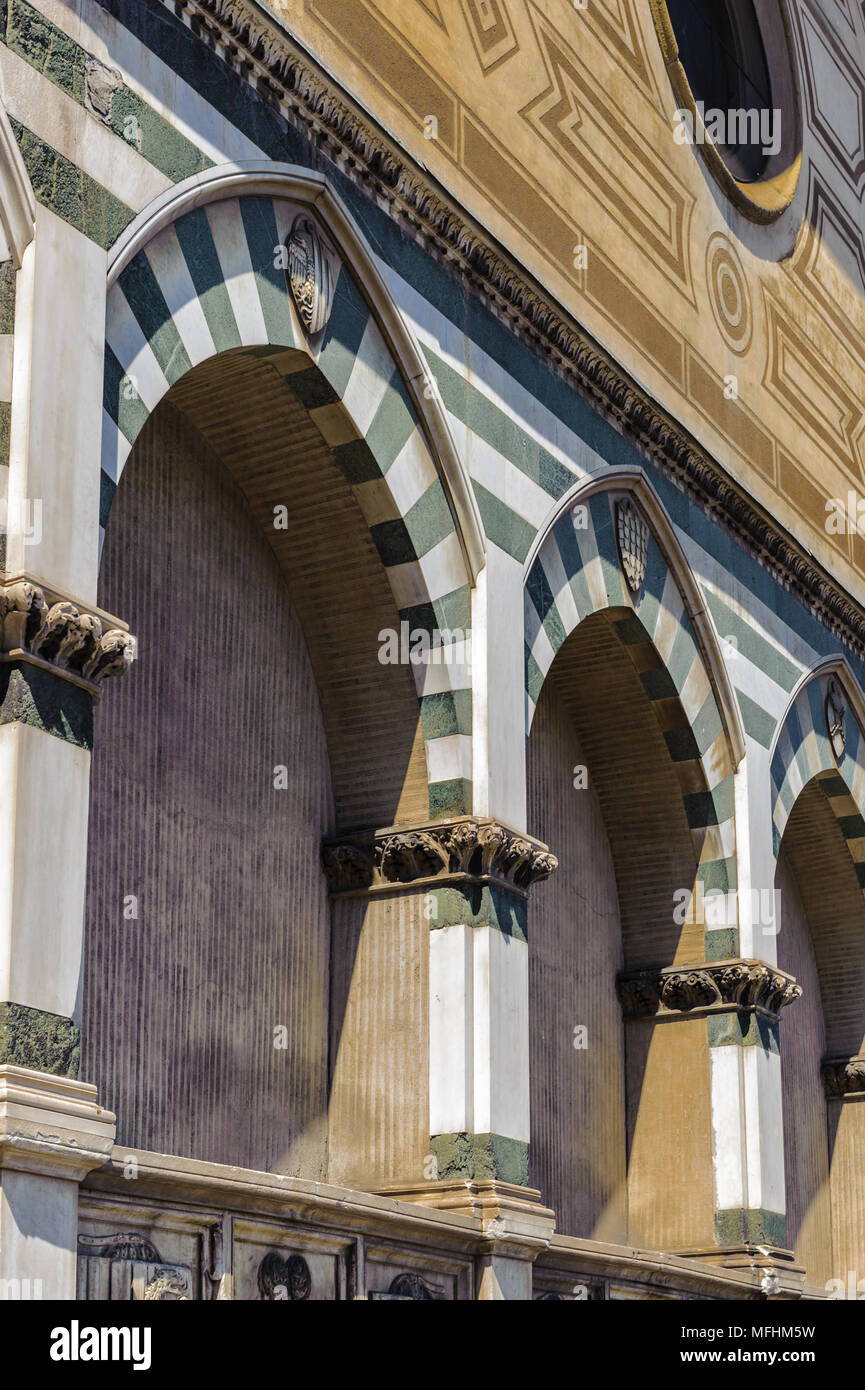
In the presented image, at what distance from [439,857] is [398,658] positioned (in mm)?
750

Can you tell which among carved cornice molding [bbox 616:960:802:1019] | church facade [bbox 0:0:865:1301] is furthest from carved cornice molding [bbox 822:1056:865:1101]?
carved cornice molding [bbox 616:960:802:1019]

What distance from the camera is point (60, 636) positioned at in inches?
212

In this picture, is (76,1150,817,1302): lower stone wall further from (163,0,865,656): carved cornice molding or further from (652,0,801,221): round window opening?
(652,0,801,221): round window opening

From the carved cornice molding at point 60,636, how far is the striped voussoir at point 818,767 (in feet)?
17.6

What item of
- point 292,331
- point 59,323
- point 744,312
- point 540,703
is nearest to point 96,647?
point 59,323

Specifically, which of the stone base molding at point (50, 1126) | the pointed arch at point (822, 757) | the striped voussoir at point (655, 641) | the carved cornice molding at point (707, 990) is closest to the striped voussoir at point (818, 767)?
the pointed arch at point (822, 757)

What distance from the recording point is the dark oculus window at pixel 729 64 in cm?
1123

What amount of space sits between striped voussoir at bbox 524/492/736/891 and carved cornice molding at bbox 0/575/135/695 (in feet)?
9.14

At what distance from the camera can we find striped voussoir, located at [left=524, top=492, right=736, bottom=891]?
832cm

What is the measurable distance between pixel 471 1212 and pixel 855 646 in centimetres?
561

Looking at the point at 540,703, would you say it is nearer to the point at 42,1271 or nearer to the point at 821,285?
the point at 821,285

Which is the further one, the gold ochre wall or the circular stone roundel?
the circular stone roundel

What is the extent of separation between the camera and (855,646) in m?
11.8

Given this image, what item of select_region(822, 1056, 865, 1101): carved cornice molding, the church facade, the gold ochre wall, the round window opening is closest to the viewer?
the church facade
